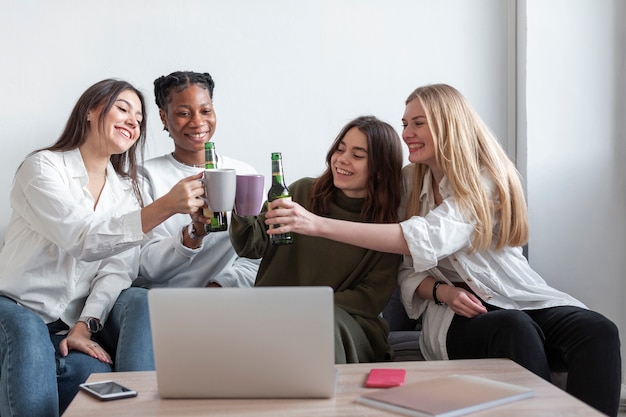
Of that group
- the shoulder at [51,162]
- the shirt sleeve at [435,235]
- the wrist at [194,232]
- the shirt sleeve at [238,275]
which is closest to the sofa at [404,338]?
the shirt sleeve at [435,235]

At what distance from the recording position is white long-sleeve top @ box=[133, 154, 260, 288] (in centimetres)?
253

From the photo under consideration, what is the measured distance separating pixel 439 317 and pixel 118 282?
100 centimetres

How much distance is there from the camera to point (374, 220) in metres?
2.42

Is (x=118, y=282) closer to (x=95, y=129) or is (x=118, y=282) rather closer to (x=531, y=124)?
(x=95, y=129)

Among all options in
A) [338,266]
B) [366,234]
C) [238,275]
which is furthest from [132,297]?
[366,234]

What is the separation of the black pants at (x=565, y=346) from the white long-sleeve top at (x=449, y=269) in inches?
4.1

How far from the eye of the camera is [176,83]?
268 centimetres

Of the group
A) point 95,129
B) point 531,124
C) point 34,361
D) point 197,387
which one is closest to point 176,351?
point 197,387

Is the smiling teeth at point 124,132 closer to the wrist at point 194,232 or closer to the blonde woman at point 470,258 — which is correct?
the wrist at point 194,232

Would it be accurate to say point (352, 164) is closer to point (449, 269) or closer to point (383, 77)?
point (449, 269)

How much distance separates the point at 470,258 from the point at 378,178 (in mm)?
381

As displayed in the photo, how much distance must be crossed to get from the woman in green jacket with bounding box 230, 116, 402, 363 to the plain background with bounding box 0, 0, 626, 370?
58cm

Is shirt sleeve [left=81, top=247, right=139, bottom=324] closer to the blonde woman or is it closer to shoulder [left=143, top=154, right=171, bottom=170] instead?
shoulder [left=143, top=154, right=171, bottom=170]

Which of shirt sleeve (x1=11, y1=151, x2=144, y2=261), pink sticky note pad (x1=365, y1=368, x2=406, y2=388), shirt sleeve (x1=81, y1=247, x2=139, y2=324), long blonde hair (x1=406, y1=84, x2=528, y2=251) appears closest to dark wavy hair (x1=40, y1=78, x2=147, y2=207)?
shirt sleeve (x1=11, y1=151, x2=144, y2=261)
